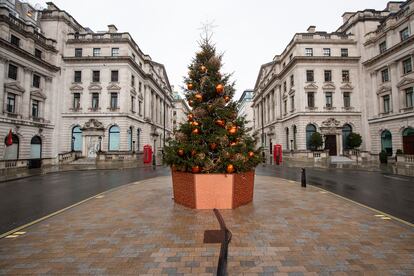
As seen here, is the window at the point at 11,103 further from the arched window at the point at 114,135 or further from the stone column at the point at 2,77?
the arched window at the point at 114,135

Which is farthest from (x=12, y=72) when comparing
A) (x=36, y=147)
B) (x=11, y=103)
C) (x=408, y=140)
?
(x=408, y=140)

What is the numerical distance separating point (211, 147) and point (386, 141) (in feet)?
108

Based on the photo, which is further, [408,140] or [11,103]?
[408,140]

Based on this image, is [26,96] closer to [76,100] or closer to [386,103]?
[76,100]

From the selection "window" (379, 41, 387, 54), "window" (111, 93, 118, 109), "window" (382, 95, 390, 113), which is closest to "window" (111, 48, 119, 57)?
"window" (111, 93, 118, 109)

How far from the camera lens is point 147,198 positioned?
8.07m

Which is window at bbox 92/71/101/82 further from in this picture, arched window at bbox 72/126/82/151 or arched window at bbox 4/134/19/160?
arched window at bbox 4/134/19/160

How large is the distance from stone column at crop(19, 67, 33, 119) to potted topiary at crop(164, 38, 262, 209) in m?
27.9

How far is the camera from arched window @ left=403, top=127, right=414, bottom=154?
25.6m

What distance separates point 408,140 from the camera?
2597cm

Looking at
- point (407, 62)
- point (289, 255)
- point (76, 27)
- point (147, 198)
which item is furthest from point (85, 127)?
point (407, 62)

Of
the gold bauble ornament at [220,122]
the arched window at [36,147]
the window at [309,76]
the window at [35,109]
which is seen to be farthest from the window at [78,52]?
the window at [309,76]

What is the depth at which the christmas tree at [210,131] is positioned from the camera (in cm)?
657

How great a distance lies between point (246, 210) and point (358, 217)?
292 cm
